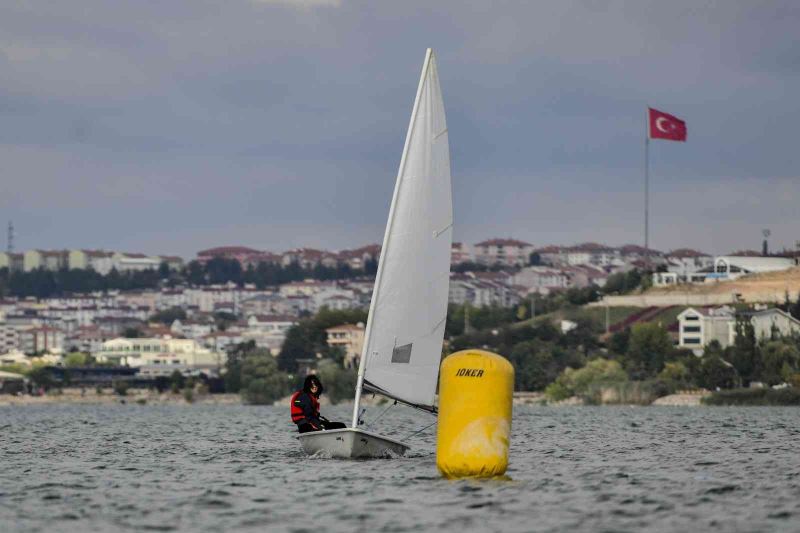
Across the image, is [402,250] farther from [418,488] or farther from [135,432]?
[135,432]

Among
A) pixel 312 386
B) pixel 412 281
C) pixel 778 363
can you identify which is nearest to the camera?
pixel 412 281

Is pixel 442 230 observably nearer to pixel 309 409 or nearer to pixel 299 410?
pixel 309 409

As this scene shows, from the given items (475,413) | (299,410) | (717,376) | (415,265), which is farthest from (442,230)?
(717,376)

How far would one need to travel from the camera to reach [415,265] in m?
44.3

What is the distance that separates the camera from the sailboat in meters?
43.9

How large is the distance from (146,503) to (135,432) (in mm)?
42549

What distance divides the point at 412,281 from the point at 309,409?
388cm

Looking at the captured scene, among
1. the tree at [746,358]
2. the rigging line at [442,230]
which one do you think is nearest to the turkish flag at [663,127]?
the tree at [746,358]

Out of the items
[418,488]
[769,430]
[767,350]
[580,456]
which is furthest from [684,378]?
[418,488]

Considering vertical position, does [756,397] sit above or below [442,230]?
below

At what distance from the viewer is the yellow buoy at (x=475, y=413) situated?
1481 inches

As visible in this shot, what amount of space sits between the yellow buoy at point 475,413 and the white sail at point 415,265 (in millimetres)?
5654

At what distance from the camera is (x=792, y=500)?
35.7 m

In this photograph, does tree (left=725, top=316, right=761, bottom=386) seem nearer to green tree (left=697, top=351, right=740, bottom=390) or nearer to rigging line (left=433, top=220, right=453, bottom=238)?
green tree (left=697, top=351, right=740, bottom=390)
